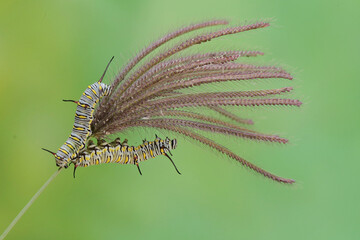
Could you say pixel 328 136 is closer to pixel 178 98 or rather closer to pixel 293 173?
pixel 293 173

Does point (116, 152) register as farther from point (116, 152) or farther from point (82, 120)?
point (82, 120)

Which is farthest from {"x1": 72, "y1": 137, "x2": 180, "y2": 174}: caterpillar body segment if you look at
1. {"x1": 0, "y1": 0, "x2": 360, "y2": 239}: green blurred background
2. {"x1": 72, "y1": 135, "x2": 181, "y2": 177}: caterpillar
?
{"x1": 0, "y1": 0, "x2": 360, "y2": 239}: green blurred background

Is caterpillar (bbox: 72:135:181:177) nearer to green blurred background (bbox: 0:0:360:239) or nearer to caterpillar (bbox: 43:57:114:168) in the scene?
caterpillar (bbox: 43:57:114:168)

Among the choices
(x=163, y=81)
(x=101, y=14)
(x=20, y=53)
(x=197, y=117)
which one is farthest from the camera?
(x=101, y=14)

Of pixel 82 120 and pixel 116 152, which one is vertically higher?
pixel 82 120

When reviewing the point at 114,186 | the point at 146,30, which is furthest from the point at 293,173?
the point at 146,30

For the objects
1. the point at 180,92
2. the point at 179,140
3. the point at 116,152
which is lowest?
the point at 179,140

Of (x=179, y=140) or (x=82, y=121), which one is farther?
(x=179, y=140)

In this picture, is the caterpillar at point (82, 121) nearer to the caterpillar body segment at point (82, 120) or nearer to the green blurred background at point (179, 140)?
the caterpillar body segment at point (82, 120)

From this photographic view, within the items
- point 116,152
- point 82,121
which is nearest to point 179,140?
point 116,152
